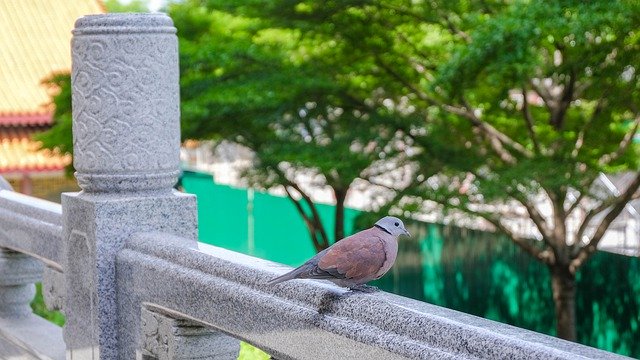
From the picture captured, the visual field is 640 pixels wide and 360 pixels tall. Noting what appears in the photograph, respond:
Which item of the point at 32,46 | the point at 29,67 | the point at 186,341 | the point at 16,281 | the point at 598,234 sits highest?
the point at 32,46

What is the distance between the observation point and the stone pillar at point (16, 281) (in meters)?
4.54

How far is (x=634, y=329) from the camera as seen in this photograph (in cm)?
1316

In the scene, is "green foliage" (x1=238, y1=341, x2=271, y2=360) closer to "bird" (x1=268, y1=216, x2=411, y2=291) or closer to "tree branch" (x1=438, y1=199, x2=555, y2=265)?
"bird" (x1=268, y1=216, x2=411, y2=291)

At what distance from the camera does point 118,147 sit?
3.20 m

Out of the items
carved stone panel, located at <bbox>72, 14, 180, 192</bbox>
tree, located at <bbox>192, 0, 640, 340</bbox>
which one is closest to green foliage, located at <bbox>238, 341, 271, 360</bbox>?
carved stone panel, located at <bbox>72, 14, 180, 192</bbox>

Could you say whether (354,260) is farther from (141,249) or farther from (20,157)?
(20,157)

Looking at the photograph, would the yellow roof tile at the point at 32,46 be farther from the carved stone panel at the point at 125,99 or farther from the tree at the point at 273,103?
the carved stone panel at the point at 125,99

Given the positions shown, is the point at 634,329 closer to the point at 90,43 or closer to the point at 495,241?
the point at 495,241

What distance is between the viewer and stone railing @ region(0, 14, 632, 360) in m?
2.51

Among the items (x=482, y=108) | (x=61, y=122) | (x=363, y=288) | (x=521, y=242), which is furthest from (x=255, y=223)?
(x=363, y=288)

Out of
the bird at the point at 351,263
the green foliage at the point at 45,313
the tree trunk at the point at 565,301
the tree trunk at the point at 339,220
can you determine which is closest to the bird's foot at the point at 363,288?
the bird at the point at 351,263

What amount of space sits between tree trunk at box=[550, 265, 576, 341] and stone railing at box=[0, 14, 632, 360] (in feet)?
33.3

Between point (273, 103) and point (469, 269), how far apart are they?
3965 millimetres

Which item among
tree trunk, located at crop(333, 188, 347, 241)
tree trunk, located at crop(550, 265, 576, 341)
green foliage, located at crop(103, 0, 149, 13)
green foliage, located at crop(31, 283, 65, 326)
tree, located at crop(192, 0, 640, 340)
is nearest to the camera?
green foliage, located at crop(31, 283, 65, 326)
